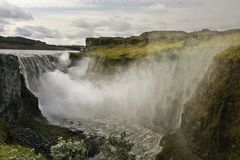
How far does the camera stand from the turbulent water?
76062 millimetres

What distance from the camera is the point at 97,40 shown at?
7766 inches

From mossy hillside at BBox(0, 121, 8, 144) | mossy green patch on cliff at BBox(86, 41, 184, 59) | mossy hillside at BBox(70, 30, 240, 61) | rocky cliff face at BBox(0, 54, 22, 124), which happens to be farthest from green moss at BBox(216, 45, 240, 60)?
mossy hillside at BBox(70, 30, 240, 61)

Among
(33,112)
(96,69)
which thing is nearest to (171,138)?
(33,112)

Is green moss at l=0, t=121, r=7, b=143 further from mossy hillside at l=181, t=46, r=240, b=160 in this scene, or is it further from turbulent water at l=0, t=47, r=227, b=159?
mossy hillside at l=181, t=46, r=240, b=160

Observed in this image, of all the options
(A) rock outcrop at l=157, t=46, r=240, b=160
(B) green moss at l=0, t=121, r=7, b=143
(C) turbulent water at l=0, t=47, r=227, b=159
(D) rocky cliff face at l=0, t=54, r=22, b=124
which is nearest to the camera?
(B) green moss at l=0, t=121, r=7, b=143

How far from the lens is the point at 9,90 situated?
2584 inches

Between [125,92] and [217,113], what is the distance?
46.3 metres

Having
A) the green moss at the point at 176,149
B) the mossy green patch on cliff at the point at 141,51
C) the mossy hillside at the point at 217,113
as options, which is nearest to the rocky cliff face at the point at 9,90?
the green moss at the point at 176,149

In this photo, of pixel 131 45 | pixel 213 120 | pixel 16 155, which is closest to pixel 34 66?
pixel 213 120

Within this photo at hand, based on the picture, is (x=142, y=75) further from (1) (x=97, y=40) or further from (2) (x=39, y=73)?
(1) (x=97, y=40)

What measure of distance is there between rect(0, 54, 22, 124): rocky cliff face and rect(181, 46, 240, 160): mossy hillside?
25.7m

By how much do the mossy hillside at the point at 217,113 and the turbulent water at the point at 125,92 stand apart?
759 cm

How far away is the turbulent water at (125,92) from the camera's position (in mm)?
76062

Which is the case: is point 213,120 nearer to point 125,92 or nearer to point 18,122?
point 18,122
